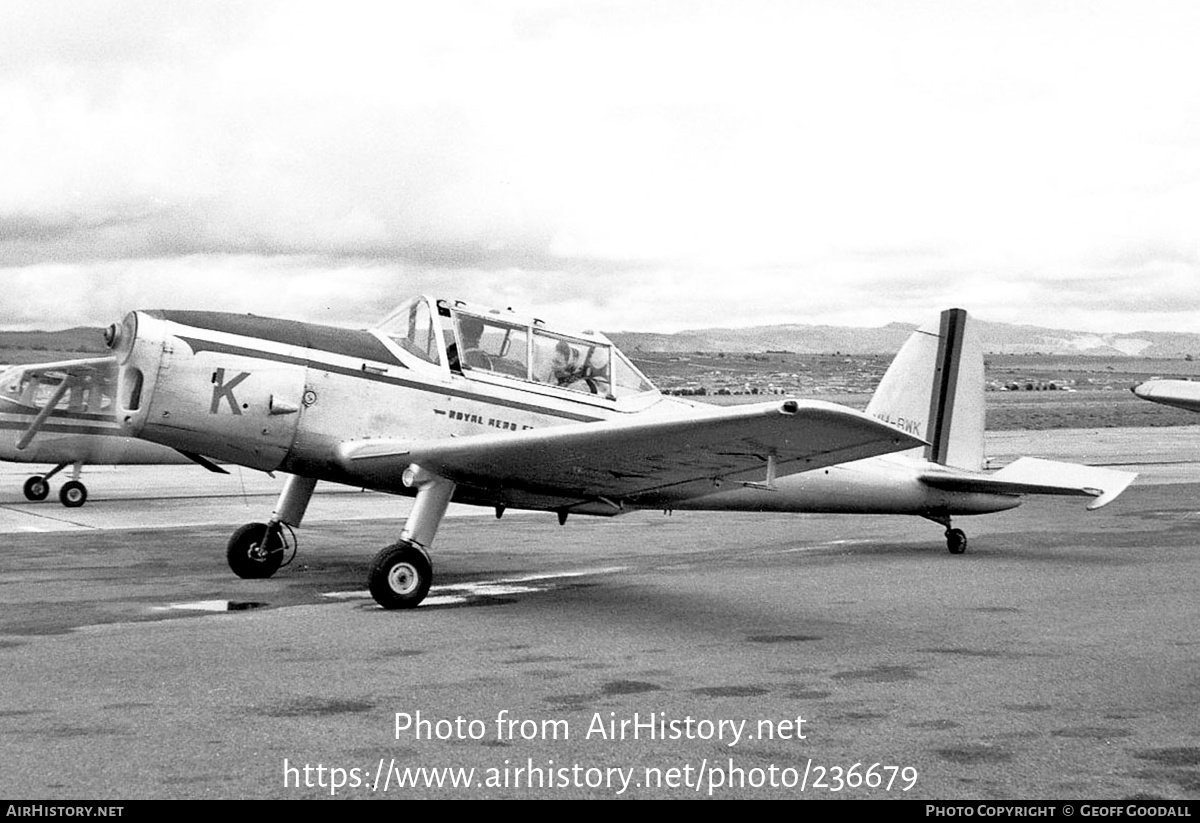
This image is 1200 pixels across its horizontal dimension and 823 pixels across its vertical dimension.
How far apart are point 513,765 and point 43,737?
1.99 metres

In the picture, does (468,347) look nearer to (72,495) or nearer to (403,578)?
(403,578)

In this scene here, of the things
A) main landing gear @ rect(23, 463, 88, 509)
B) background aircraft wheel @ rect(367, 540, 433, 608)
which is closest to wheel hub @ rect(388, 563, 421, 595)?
background aircraft wheel @ rect(367, 540, 433, 608)

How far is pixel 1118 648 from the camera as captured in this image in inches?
298

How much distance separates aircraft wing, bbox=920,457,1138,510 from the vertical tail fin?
0.34 m

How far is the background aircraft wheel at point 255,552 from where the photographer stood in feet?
35.0

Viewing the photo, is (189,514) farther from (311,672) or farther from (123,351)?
(311,672)

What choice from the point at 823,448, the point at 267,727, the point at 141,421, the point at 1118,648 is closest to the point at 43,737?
the point at 267,727

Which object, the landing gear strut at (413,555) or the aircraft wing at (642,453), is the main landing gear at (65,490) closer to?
the aircraft wing at (642,453)

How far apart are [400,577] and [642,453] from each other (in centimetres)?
195

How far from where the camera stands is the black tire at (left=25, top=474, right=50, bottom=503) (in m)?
18.9

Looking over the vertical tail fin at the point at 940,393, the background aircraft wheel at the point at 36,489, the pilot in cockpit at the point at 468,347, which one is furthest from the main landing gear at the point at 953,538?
the background aircraft wheel at the point at 36,489

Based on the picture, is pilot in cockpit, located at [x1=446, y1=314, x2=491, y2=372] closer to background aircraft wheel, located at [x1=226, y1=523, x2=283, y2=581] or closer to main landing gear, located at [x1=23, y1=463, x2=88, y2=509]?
background aircraft wheel, located at [x1=226, y1=523, x2=283, y2=581]

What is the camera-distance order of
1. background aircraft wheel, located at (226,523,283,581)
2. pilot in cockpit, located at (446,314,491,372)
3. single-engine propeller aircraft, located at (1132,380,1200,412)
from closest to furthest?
pilot in cockpit, located at (446,314,491,372)
background aircraft wheel, located at (226,523,283,581)
single-engine propeller aircraft, located at (1132,380,1200,412)

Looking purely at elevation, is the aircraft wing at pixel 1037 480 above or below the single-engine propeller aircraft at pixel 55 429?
above
